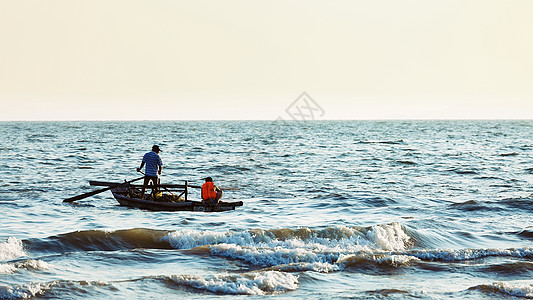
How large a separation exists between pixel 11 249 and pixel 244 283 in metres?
6.03

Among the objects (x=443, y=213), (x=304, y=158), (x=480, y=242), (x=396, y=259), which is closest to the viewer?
(x=396, y=259)

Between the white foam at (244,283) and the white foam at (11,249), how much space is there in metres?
4.32

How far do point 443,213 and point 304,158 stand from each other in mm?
24544

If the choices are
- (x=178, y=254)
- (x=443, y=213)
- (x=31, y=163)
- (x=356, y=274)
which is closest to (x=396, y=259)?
(x=356, y=274)

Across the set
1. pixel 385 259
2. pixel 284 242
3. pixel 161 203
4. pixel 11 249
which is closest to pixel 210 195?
pixel 161 203

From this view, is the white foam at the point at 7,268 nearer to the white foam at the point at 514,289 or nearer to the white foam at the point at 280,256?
the white foam at the point at 280,256

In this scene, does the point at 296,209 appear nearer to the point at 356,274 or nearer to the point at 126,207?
the point at 126,207

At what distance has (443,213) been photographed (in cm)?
2050

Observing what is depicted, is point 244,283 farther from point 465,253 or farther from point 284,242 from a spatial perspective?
point 465,253

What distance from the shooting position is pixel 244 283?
11492 millimetres

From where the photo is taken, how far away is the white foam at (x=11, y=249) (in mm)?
13452

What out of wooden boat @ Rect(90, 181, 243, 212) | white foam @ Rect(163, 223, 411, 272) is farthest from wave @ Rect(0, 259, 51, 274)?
wooden boat @ Rect(90, 181, 243, 212)

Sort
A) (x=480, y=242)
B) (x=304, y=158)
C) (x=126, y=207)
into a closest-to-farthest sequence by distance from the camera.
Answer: (x=480, y=242) < (x=126, y=207) < (x=304, y=158)

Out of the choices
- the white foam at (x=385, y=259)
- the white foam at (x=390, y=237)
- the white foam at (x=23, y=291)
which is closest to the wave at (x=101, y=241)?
the white foam at (x=23, y=291)
